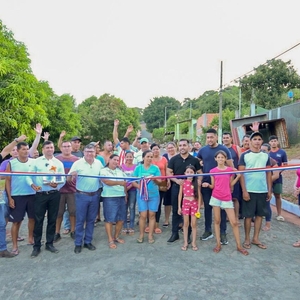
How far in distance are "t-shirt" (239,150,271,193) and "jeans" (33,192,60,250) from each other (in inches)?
117

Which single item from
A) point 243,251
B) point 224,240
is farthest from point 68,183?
point 243,251

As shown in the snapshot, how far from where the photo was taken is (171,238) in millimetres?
4648

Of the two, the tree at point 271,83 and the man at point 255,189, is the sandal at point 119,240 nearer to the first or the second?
the man at point 255,189

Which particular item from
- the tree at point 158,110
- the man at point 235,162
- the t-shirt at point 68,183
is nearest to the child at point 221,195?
the man at point 235,162

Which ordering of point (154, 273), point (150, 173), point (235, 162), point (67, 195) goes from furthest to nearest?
point (235, 162), point (67, 195), point (150, 173), point (154, 273)

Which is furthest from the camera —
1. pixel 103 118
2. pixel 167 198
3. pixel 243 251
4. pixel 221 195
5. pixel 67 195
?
pixel 103 118

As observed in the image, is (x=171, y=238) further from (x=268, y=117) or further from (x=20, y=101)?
(x=268, y=117)

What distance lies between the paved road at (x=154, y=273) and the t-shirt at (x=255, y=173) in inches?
36.7

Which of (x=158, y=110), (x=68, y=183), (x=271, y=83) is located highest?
(x=158, y=110)

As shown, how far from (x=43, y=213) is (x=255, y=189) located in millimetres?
3256

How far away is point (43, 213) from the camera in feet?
13.8

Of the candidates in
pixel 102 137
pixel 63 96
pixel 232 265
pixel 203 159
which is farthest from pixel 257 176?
pixel 102 137

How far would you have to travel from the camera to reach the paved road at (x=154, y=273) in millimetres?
3121

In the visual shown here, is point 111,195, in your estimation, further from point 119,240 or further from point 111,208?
point 119,240
